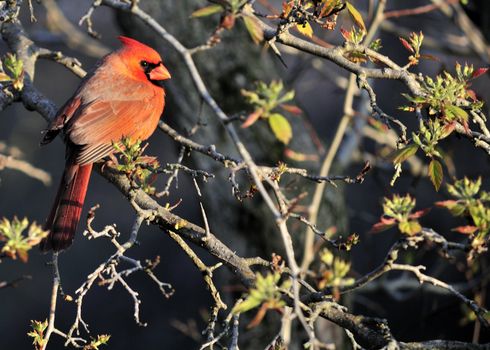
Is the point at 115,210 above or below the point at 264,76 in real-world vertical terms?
below

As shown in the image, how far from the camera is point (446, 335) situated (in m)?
6.09

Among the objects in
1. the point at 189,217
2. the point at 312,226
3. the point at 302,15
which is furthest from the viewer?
the point at 189,217

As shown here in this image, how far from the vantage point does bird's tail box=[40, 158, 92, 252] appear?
2.87 meters

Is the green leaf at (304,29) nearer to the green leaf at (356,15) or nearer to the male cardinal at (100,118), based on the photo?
the green leaf at (356,15)

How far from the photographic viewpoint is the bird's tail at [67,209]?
2.87m

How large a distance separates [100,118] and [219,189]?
4.48ft

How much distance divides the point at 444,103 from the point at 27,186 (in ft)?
22.9

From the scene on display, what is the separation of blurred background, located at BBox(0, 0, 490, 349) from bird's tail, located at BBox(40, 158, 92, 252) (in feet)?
3.24

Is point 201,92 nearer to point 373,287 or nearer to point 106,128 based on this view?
point 106,128

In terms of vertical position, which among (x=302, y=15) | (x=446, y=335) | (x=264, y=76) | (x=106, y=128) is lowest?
(x=446, y=335)

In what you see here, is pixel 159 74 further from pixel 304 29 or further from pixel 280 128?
pixel 280 128

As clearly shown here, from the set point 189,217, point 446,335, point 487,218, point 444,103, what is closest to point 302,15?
point 444,103

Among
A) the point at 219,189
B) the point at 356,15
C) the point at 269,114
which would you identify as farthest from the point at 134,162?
the point at 219,189

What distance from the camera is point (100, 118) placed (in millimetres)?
3281
